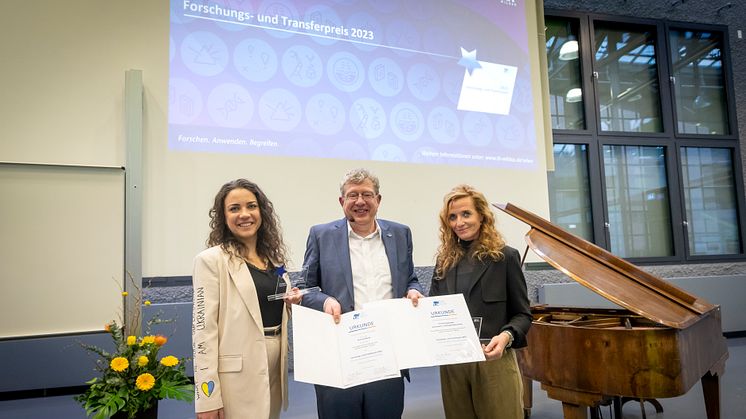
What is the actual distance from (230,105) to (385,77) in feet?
4.49

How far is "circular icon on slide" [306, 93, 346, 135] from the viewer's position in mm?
3736

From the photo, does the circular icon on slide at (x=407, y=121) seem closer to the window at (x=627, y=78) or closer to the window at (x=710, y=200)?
the window at (x=627, y=78)

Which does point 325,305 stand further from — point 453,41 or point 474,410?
point 453,41

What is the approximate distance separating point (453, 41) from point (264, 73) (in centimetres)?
185

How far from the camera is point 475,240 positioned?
64.1 inches

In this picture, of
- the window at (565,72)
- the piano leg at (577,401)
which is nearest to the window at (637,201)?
the window at (565,72)

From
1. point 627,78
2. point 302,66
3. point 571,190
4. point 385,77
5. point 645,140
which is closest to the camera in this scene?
point 302,66

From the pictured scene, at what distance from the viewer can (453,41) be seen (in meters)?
4.31

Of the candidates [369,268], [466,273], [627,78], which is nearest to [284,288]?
[369,268]

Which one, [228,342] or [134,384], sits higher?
[228,342]

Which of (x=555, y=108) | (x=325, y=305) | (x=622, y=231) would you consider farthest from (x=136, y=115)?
(x=622, y=231)

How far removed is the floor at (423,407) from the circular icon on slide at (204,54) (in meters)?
2.47

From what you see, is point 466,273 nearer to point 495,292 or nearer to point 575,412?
point 495,292

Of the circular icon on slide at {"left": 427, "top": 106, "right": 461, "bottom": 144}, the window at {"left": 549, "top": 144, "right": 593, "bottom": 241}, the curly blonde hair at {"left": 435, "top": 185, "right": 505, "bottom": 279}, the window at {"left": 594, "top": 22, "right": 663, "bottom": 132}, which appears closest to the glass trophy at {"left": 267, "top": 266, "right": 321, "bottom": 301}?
the curly blonde hair at {"left": 435, "top": 185, "right": 505, "bottom": 279}
